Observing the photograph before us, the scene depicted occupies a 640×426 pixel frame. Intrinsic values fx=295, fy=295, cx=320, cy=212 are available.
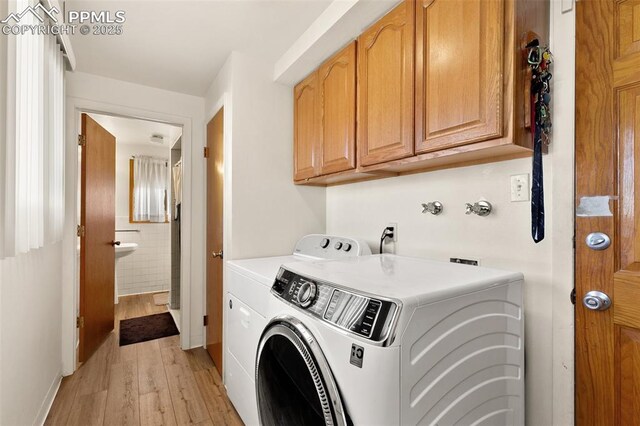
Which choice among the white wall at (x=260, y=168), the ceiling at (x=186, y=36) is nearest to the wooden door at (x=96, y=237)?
the ceiling at (x=186, y=36)

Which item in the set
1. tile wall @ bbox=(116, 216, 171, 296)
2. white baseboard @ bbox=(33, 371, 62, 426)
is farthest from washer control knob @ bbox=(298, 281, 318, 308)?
tile wall @ bbox=(116, 216, 171, 296)

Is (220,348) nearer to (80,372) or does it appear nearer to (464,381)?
(80,372)

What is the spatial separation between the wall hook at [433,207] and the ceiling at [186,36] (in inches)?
46.7

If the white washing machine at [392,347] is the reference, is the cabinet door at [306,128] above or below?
above

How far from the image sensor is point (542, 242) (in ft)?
3.72

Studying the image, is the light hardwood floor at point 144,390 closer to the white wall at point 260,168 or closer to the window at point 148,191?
the white wall at point 260,168

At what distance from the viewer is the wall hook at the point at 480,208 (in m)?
1.27

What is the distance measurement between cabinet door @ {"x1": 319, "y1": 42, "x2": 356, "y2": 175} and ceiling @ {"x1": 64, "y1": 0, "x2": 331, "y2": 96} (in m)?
0.28

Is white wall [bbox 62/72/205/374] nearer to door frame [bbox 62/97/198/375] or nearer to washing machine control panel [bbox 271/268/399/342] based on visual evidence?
door frame [bbox 62/97/198/375]

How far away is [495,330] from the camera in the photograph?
1004 millimetres

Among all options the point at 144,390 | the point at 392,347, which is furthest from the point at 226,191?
the point at 392,347

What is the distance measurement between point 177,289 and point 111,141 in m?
1.83

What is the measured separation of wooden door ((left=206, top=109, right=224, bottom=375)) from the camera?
224 centimetres

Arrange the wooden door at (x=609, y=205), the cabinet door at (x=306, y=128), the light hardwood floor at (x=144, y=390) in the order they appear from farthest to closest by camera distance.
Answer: the cabinet door at (x=306, y=128) → the light hardwood floor at (x=144, y=390) → the wooden door at (x=609, y=205)
